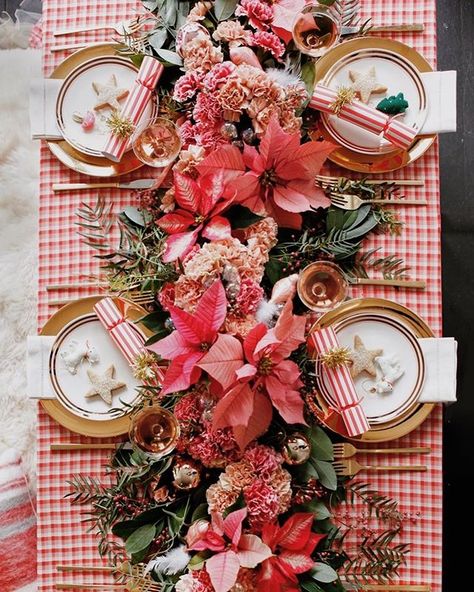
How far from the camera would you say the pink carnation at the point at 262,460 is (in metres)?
1.43

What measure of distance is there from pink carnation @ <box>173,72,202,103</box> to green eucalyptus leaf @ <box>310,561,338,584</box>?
1064 mm

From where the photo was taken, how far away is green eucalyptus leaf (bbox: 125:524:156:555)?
152 centimetres

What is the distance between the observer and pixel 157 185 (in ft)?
5.10

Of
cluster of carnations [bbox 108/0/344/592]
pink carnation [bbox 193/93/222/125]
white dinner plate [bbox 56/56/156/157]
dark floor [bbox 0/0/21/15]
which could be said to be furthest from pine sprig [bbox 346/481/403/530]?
dark floor [bbox 0/0/21/15]

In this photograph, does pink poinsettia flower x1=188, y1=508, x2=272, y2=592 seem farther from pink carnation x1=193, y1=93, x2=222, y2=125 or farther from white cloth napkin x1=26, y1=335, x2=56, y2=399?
pink carnation x1=193, y1=93, x2=222, y2=125

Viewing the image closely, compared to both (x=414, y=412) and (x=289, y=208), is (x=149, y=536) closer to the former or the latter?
(x=414, y=412)

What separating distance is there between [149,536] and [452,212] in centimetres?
130

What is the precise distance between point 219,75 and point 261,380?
0.65 meters

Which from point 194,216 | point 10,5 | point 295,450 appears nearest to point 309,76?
point 194,216

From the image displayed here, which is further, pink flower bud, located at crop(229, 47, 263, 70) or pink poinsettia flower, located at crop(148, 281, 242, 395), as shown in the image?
pink flower bud, located at crop(229, 47, 263, 70)

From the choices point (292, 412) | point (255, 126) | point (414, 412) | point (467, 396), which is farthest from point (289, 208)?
point (467, 396)

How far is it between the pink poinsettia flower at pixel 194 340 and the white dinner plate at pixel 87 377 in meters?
0.23

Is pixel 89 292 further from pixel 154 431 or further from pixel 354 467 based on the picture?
pixel 354 467

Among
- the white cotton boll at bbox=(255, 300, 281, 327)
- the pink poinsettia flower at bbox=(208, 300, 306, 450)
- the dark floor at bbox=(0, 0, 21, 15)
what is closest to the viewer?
the pink poinsettia flower at bbox=(208, 300, 306, 450)
